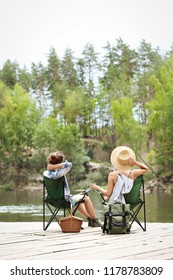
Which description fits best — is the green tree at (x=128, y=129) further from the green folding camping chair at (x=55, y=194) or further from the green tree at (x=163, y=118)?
the green folding camping chair at (x=55, y=194)

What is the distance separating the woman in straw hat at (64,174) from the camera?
344cm

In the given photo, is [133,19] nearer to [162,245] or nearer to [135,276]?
[162,245]

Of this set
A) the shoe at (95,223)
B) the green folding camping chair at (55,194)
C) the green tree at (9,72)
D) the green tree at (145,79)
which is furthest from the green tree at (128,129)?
the green folding camping chair at (55,194)

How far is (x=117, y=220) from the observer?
3.21 metres

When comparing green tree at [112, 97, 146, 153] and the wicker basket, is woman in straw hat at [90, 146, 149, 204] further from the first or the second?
green tree at [112, 97, 146, 153]

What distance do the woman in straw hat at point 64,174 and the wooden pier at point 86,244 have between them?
0.35ft

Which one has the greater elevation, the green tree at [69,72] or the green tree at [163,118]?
the green tree at [69,72]

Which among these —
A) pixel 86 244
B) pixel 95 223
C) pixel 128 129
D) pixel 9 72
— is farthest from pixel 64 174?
pixel 9 72

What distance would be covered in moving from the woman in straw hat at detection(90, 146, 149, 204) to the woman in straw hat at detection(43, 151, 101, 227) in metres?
0.17

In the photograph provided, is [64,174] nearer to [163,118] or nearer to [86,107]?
[163,118]

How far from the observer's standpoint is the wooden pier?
7.84ft

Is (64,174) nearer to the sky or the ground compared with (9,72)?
nearer to the ground

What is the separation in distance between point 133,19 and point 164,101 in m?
16.4

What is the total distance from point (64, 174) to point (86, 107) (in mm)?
24106
